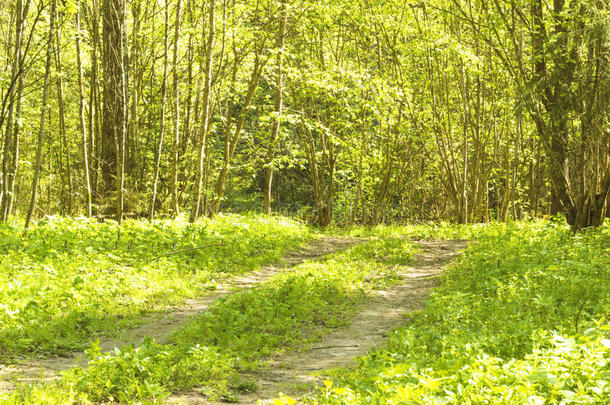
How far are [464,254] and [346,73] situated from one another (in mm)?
6523

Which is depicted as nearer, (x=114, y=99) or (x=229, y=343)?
(x=229, y=343)

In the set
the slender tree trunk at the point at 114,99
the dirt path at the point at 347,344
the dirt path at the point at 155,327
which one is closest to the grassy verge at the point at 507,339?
the dirt path at the point at 347,344

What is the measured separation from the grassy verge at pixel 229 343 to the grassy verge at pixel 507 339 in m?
1.25

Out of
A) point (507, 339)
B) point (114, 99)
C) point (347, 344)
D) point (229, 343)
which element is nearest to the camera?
point (507, 339)

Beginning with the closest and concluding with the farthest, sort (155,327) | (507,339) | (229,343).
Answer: (507,339)
(229,343)
(155,327)

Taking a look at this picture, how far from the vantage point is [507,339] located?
5215mm

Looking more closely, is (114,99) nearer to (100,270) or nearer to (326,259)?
(100,270)

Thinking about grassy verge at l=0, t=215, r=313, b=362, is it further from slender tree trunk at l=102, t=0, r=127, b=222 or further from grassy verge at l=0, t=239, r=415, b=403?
slender tree trunk at l=102, t=0, r=127, b=222

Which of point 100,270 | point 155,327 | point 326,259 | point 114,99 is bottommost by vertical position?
point 155,327

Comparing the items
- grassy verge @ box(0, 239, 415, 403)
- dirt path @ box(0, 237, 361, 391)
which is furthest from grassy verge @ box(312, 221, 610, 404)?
dirt path @ box(0, 237, 361, 391)

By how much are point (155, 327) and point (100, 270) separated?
7.74ft

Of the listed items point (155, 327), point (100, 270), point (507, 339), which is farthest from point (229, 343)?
point (100, 270)

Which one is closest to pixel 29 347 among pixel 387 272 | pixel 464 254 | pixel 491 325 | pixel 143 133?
pixel 491 325

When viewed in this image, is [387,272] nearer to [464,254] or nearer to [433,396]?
[464,254]
